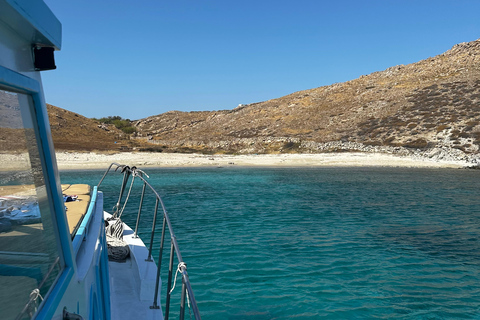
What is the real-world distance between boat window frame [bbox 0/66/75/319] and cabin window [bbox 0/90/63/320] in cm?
3

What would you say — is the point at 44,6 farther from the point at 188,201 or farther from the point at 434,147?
the point at 434,147

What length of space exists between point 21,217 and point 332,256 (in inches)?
332

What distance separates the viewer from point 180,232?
11547mm

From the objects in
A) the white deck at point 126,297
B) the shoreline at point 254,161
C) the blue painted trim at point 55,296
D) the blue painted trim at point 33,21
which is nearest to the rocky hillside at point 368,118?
the shoreline at point 254,161

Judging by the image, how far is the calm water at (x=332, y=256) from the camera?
6.58 m

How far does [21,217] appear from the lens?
179 centimetres

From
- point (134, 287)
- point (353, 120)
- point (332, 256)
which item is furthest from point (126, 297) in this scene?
point (353, 120)

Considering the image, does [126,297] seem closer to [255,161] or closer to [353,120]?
[255,161]

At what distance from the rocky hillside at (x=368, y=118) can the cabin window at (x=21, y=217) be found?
49.5 meters

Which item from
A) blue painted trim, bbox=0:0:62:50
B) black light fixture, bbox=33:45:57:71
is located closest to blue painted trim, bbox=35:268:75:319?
black light fixture, bbox=33:45:57:71

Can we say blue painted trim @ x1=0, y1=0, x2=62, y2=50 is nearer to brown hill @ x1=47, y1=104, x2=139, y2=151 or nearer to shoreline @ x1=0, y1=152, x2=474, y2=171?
shoreline @ x1=0, y1=152, x2=474, y2=171

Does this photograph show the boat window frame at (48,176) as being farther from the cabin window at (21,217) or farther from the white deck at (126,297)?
the white deck at (126,297)

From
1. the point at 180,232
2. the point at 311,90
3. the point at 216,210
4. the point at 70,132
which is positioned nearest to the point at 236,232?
the point at 180,232

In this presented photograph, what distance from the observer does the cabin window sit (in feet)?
5.06
